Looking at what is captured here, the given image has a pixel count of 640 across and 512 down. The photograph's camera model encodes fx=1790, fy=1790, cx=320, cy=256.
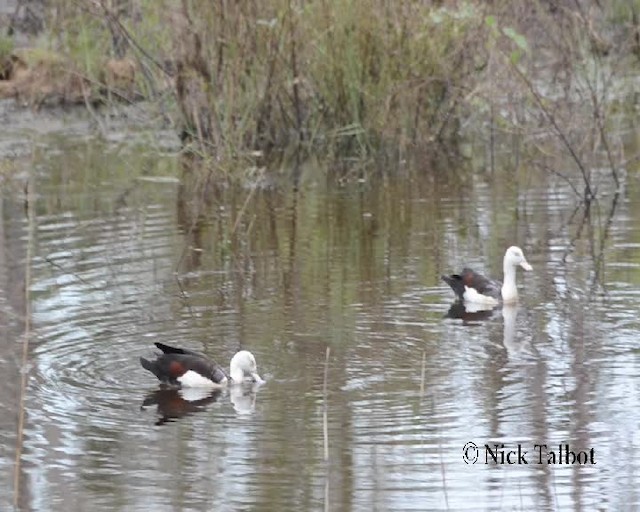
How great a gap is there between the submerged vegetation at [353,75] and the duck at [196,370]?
291 inches

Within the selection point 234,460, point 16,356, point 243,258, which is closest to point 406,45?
point 243,258

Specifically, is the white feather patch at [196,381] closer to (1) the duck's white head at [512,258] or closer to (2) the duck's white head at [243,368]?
(2) the duck's white head at [243,368]

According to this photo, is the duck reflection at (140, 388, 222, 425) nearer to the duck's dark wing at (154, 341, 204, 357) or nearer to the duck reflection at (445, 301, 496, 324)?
the duck's dark wing at (154, 341, 204, 357)

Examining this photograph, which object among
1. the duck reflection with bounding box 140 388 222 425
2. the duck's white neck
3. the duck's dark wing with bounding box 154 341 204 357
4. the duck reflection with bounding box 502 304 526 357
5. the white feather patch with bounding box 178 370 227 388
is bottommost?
the duck reflection with bounding box 140 388 222 425

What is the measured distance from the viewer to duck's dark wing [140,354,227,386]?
10.5 m

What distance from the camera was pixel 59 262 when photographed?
14.4 metres

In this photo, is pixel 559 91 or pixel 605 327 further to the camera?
pixel 559 91

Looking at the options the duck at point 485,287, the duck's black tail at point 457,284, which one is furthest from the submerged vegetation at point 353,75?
the duck's black tail at point 457,284

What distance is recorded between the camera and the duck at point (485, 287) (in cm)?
1285

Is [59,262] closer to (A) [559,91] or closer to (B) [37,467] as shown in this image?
(B) [37,467]

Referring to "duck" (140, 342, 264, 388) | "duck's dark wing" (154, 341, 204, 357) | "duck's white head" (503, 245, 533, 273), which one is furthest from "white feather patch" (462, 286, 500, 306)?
"duck's dark wing" (154, 341, 204, 357)

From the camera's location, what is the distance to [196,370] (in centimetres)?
1055

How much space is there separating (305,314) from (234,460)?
3431 mm

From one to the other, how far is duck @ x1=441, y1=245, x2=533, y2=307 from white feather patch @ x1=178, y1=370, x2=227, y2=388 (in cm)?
281
